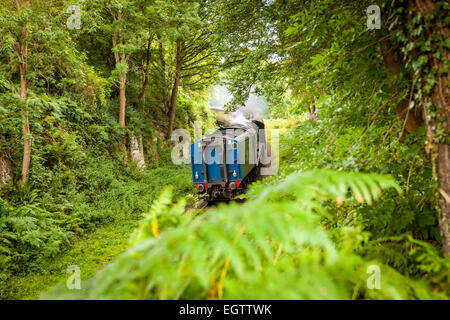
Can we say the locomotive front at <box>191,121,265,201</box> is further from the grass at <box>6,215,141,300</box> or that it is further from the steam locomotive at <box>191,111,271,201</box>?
the grass at <box>6,215,141,300</box>

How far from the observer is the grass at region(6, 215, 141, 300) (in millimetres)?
4629

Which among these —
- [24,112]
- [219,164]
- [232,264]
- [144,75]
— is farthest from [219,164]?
[144,75]

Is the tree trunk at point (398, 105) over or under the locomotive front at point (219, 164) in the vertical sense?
over

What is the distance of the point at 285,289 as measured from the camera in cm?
94

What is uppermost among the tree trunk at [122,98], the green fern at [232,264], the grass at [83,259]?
the tree trunk at [122,98]

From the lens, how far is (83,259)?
573cm

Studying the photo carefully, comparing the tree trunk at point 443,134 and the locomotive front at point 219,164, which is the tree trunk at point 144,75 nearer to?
the locomotive front at point 219,164

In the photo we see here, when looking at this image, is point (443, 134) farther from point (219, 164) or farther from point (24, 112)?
point (24, 112)

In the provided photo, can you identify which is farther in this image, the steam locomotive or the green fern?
the steam locomotive

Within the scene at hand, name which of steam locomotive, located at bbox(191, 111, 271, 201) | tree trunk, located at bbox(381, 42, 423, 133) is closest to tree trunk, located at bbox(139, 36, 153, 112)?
steam locomotive, located at bbox(191, 111, 271, 201)

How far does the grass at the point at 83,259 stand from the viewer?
4629 mm

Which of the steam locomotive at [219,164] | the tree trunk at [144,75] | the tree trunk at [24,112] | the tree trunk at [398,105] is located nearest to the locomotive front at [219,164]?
the steam locomotive at [219,164]

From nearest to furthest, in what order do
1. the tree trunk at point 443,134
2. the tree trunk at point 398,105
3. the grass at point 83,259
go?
the tree trunk at point 443,134, the tree trunk at point 398,105, the grass at point 83,259

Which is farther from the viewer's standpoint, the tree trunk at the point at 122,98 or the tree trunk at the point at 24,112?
the tree trunk at the point at 122,98
